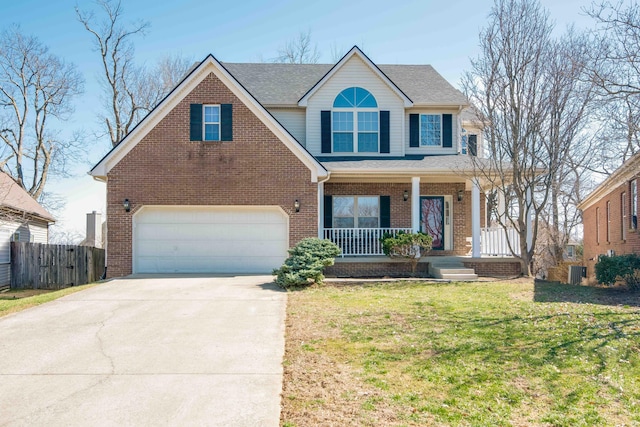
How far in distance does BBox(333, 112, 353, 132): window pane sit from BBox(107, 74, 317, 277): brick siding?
2.84 metres

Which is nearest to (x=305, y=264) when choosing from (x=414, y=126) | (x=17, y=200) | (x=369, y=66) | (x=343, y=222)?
(x=343, y=222)

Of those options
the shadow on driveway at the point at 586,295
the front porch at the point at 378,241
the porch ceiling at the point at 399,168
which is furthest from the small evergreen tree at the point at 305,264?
the shadow on driveway at the point at 586,295

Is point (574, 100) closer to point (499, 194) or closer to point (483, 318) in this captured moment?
point (499, 194)

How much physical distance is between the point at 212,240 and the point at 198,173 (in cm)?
209

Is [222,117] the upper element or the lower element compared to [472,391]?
upper

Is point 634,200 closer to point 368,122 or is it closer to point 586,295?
point 586,295

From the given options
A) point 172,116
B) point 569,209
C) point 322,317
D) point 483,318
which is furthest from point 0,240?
point 569,209

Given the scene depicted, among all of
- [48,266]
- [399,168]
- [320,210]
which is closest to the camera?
[399,168]

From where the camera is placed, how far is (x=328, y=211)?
18625 mm

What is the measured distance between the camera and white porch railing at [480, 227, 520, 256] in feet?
56.6

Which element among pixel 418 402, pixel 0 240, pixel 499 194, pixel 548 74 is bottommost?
pixel 418 402

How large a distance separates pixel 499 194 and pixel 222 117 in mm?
11183

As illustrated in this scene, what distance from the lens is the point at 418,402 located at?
532 cm

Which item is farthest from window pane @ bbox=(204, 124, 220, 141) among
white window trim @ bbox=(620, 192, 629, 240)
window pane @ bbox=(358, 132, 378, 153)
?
white window trim @ bbox=(620, 192, 629, 240)
